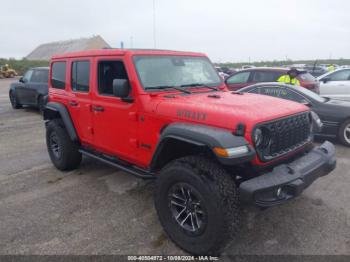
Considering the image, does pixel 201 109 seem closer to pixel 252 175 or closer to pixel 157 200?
pixel 252 175

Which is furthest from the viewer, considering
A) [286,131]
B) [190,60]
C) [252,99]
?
[190,60]

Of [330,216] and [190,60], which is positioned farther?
[190,60]

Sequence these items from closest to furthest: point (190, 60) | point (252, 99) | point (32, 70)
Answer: point (252, 99) → point (190, 60) → point (32, 70)

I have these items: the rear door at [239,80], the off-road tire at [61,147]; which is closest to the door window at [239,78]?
the rear door at [239,80]

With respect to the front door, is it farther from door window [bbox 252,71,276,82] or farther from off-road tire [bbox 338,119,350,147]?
door window [bbox 252,71,276,82]

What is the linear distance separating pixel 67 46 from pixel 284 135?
5923 cm

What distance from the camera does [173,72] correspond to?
12.5ft

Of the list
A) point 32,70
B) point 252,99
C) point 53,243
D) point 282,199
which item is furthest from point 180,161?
point 32,70

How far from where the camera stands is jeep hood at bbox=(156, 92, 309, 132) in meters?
2.75

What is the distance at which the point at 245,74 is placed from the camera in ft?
31.3

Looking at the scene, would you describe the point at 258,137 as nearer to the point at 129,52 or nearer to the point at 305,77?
the point at 129,52

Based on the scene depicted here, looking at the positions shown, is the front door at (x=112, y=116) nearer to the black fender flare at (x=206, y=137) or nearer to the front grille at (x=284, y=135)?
the black fender flare at (x=206, y=137)

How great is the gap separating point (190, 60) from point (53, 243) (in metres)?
2.80

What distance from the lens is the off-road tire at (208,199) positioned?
8.36ft
